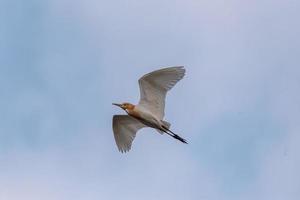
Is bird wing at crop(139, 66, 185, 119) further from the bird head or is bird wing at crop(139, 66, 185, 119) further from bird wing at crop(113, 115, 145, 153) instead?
bird wing at crop(113, 115, 145, 153)

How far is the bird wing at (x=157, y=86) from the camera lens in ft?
90.7

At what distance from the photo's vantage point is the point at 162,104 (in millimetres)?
28719

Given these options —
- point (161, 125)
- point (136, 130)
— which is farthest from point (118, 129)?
point (161, 125)

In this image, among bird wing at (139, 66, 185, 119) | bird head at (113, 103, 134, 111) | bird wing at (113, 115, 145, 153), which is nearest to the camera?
bird wing at (139, 66, 185, 119)

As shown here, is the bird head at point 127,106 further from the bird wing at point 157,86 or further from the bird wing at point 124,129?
the bird wing at point 124,129

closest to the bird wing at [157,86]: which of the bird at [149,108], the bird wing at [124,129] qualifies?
the bird at [149,108]

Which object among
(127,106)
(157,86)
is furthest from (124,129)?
(157,86)

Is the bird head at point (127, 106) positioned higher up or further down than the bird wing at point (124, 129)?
higher up

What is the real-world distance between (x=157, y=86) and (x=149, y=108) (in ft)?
2.95

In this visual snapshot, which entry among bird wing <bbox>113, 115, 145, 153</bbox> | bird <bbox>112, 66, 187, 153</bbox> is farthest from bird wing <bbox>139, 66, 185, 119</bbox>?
bird wing <bbox>113, 115, 145, 153</bbox>

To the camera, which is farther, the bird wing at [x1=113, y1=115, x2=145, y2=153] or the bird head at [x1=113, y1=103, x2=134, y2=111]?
the bird wing at [x1=113, y1=115, x2=145, y2=153]

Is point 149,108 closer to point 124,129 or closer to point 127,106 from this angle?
point 127,106

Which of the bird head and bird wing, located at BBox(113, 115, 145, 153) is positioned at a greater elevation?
the bird head

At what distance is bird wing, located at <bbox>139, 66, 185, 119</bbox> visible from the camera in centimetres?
2764
